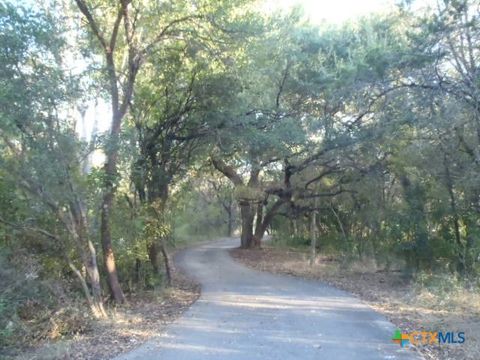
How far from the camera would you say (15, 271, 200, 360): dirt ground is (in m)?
7.89

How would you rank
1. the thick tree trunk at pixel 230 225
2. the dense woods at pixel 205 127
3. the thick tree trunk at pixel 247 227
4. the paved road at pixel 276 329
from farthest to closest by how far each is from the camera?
1. the thick tree trunk at pixel 230 225
2. the thick tree trunk at pixel 247 227
3. the dense woods at pixel 205 127
4. the paved road at pixel 276 329

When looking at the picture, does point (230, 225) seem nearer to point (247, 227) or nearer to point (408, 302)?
point (247, 227)

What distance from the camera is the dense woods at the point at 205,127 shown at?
9.52 m

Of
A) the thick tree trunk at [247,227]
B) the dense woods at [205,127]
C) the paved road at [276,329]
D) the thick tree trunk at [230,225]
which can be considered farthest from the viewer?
the thick tree trunk at [230,225]

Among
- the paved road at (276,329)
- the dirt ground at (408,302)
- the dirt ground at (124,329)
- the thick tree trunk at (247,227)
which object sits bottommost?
the dirt ground at (124,329)

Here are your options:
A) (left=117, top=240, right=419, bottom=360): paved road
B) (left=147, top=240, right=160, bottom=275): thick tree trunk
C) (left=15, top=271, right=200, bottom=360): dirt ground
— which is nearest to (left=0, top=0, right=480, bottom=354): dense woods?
(left=147, top=240, right=160, bottom=275): thick tree trunk

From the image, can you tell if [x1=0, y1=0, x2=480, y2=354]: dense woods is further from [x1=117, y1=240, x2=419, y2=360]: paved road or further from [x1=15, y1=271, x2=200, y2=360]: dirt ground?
[x1=117, y1=240, x2=419, y2=360]: paved road

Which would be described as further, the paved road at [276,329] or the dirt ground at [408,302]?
the dirt ground at [408,302]

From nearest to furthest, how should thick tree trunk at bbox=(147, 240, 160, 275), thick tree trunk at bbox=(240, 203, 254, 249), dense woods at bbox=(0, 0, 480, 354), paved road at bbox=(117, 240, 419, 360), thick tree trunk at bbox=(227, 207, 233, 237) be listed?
paved road at bbox=(117, 240, 419, 360) → dense woods at bbox=(0, 0, 480, 354) → thick tree trunk at bbox=(147, 240, 160, 275) → thick tree trunk at bbox=(240, 203, 254, 249) → thick tree trunk at bbox=(227, 207, 233, 237)

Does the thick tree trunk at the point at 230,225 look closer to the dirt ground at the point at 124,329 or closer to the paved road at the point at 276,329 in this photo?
the paved road at the point at 276,329

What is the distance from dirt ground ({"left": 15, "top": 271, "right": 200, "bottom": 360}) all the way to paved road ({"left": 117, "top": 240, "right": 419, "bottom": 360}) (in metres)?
0.38

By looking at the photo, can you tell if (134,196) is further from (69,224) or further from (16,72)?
(16,72)

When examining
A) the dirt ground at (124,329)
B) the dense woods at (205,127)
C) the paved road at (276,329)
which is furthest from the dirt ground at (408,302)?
the dirt ground at (124,329)

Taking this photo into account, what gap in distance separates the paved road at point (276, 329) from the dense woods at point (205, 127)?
97.3 inches
